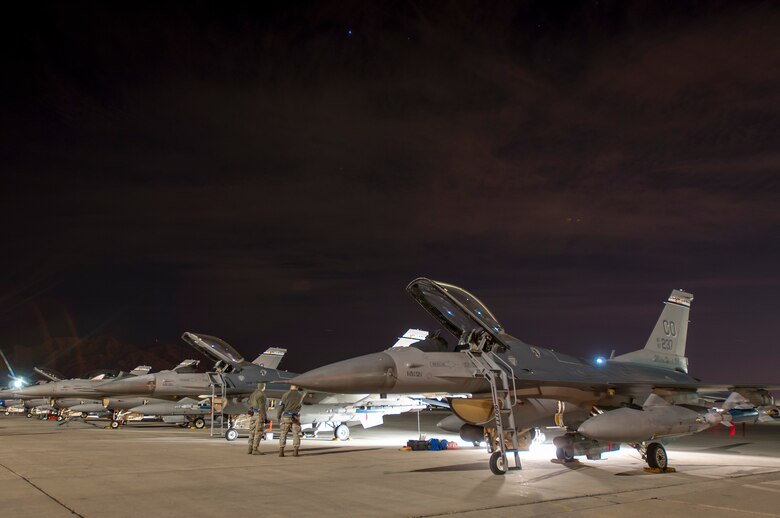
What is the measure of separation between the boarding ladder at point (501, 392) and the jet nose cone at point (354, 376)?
5.31ft

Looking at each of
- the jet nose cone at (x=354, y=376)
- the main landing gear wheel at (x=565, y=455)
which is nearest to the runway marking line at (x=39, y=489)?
the jet nose cone at (x=354, y=376)

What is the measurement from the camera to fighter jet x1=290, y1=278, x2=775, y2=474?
922 centimetres

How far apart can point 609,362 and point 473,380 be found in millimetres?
4606

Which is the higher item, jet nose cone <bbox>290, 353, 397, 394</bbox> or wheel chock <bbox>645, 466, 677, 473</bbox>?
jet nose cone <bbox>290, 353, 397, 394</bbox>

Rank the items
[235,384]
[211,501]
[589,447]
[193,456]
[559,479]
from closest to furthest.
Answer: [211,501], [559,479], [589,447], [193,456], [235,384]

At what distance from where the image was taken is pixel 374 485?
337 inches

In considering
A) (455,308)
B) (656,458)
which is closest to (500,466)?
(455,308)

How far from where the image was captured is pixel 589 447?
36.0ft

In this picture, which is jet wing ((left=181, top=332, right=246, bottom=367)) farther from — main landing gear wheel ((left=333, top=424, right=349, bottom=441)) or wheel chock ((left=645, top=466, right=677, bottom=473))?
wheel chock ((left=645, top=466, right=677, bottom=473))

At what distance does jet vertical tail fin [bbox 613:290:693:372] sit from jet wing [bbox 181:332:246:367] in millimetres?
11851

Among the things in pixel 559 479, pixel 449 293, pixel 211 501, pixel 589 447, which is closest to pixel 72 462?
pixel 211 501

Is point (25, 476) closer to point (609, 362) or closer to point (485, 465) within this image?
point (485, 465)

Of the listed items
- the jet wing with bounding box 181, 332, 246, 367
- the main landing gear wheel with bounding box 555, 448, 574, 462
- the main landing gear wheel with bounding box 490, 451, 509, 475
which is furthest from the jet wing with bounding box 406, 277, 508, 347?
the jet wing with bounding box 181, 332, 246, 367

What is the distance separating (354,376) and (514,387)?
2.80 metres
